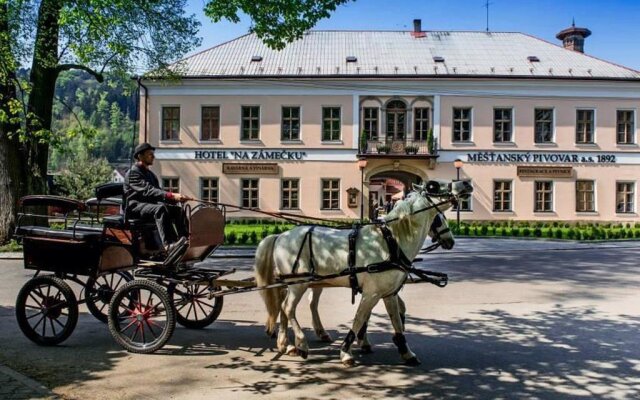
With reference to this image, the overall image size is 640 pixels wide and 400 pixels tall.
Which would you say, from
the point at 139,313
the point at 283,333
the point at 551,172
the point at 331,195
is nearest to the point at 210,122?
the point at 331,195

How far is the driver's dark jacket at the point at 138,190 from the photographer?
6100mm

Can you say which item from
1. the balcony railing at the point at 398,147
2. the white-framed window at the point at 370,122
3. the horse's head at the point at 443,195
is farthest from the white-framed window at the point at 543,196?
Result: the horse's head at the point at 443,195

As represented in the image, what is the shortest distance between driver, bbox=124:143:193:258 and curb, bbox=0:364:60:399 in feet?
6.13

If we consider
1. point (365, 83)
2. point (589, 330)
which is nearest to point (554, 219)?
point (365, 83)

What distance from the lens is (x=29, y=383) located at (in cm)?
461

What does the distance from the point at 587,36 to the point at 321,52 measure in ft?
60.4

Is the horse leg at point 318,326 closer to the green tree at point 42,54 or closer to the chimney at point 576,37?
the green tree at point 42,54

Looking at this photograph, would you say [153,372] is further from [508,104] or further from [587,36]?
[587,36]

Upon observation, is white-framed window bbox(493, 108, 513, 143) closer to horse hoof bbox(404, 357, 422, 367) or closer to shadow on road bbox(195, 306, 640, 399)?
shadow on road bbox(195, 306, 640, 399)

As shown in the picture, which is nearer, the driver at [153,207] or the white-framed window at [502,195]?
the driver at [153,207]

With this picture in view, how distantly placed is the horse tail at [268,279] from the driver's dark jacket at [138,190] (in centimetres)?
132

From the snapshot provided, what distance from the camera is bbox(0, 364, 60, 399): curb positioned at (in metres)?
4.39

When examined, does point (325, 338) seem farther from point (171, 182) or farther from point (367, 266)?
point (171, 182)

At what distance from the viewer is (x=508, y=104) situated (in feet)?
96.1
